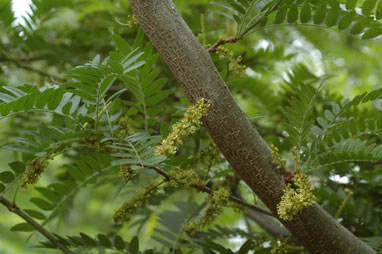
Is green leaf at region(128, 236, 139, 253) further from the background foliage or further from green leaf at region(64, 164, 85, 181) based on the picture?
green leaf at region(64, 164, 85, 181)

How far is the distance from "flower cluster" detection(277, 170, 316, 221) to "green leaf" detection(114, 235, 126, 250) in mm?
424

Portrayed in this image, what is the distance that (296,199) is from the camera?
2.22ft

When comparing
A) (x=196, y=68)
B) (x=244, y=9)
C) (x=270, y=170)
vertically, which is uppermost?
(x=244, y=9)

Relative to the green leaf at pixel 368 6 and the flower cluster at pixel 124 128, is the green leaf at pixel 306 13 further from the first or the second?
the flower cluster at pixel 124 128

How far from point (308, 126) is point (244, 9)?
0.27 meters

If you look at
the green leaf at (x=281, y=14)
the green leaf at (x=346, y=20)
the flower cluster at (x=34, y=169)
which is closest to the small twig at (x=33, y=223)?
the flower cluster at (x=34, y=169)

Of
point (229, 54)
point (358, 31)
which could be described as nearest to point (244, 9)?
point (229, 54)

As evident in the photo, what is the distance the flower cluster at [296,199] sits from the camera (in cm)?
67

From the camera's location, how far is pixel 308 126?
84cm

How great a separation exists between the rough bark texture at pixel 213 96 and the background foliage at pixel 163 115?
67 mm

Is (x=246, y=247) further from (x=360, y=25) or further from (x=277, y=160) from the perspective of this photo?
(x=360, y=25)

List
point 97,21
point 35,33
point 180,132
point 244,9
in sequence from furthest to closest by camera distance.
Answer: point 97,21, point 35,33, point 244,9, point 180,132

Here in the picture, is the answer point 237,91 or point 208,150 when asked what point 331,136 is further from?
point 237,91

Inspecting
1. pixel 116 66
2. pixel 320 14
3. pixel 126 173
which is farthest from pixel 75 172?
pixel 320 14
